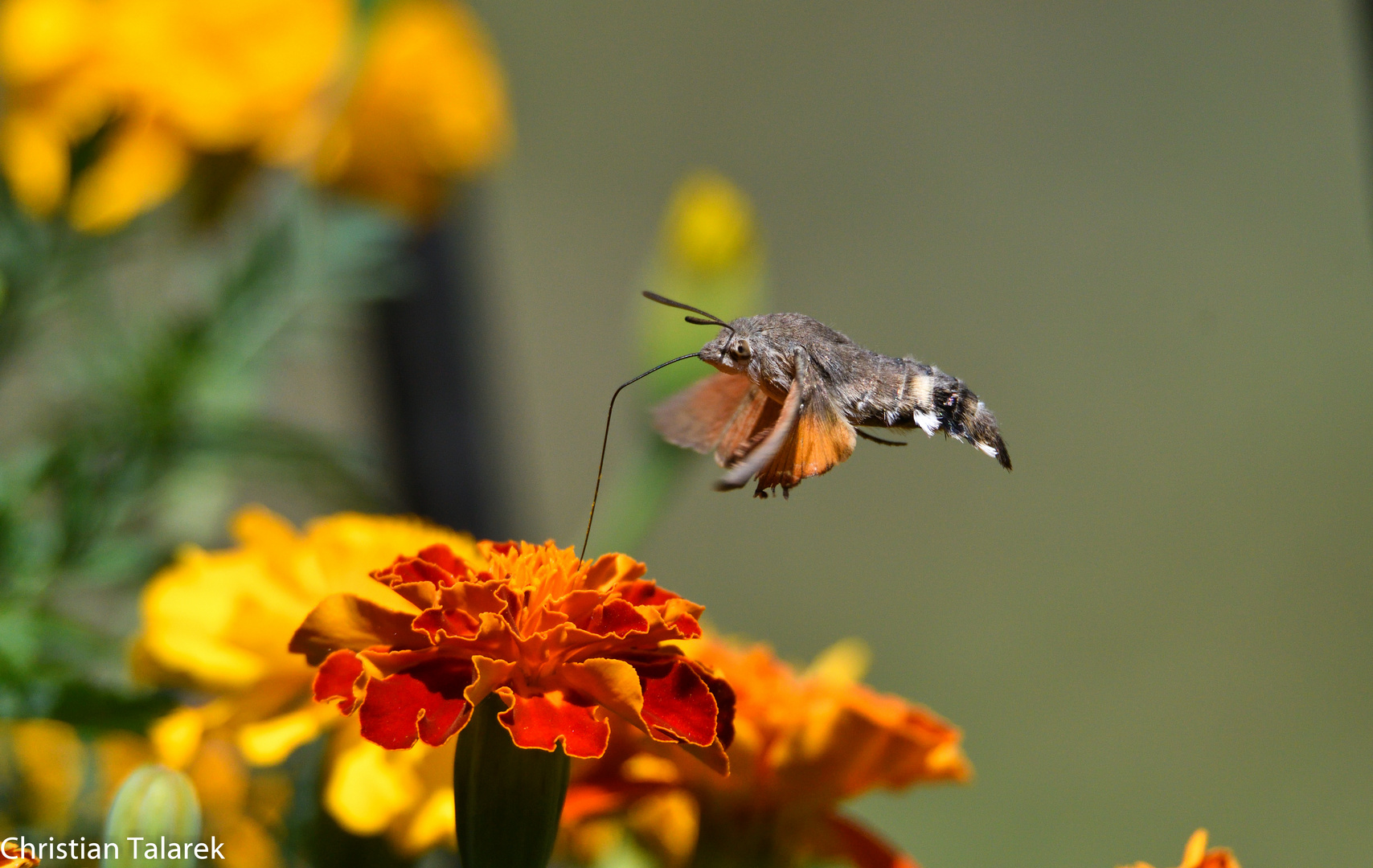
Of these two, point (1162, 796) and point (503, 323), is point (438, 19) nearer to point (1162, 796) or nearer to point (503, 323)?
point (503, 323)

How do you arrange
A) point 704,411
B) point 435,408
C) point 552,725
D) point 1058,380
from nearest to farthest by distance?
point 552,725 → point 704,411 → point 435,408 → point 1058,380

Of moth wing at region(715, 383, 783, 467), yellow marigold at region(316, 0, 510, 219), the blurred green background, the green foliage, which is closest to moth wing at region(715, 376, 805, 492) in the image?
moth wing at region(715, 383, 783, 467)

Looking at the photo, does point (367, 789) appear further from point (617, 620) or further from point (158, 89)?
point (158, 89)

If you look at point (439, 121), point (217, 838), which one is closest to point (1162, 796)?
point (439, 121)

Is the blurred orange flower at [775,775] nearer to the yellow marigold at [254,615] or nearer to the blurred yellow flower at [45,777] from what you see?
the yellow marigold at [254,615]

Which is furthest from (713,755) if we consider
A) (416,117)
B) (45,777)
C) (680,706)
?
(416,117)

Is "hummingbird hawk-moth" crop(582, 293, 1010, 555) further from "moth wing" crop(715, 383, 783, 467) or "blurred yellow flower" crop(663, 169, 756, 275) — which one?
"blurred yellow flower" crop(663, 169, 756, 275)

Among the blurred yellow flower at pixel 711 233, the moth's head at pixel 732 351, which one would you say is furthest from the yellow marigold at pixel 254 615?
the blurred yellow flower at pixel 711 233
